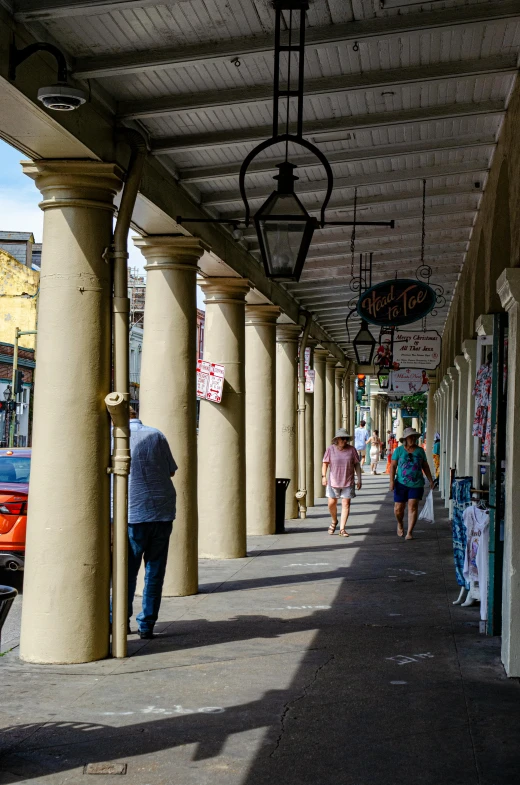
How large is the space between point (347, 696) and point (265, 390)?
10.3 metres

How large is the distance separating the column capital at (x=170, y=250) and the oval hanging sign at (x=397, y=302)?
3388 millimetres

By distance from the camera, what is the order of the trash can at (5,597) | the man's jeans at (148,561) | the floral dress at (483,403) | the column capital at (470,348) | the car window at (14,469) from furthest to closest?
the column capital at (470,348), the car window at (14,469), the floral dress at (483,403), the man's jeans at (148,561), the trash can at (5,597)

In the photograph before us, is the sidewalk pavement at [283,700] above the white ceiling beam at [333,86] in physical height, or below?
below

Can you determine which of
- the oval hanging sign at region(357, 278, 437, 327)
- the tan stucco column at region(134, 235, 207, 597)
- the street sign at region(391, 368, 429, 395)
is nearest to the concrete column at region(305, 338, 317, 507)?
the street sign at region(391, 368, 429, 395)

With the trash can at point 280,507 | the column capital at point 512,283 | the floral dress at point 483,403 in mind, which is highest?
the column capital at point 512,283

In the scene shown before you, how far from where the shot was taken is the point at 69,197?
7.87 meters

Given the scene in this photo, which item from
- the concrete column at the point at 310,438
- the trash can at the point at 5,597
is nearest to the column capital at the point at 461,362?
the concrete column at the point at 310,438

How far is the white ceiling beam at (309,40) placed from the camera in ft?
22.6

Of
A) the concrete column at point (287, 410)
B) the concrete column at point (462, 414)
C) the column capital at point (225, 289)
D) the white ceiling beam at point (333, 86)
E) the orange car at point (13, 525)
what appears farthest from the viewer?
the concrete column at point (287, 410)

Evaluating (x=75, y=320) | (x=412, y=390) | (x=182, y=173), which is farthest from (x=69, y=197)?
(x=412, y=390)

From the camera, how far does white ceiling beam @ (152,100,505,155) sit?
9117mm

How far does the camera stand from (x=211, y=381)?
1341 cm

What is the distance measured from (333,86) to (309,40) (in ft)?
3.77

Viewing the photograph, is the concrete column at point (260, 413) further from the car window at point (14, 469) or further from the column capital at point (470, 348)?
the car window at point (14, 469)
